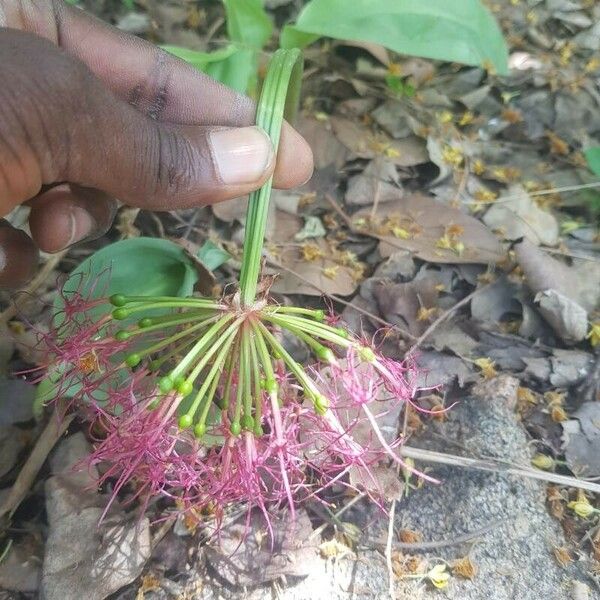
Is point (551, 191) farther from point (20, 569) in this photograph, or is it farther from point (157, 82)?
point (20, 569)

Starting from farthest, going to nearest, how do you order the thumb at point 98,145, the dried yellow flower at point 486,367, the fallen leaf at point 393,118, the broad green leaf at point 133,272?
the fallen leaf at point 393,118
the dried yellow flower at point 486,367
the broad green leaf at point 133,272
the thumb at point 98,145

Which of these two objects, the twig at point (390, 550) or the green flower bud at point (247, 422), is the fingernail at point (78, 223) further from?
the twig at point (390, 550)

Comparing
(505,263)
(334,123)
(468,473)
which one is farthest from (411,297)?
(334,123)

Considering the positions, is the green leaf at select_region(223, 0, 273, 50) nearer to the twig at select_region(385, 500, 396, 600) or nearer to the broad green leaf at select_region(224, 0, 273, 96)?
the broad green leaf at select_region(224, 0, 273, 96)

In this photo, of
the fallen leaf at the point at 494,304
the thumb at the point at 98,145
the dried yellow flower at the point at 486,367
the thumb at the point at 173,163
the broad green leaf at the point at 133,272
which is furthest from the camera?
the fallen leaf at the point at 494,304

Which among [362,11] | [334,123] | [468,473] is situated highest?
[362,11]

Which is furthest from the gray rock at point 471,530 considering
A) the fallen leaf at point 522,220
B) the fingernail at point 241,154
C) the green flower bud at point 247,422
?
the fingernail at point 241,154

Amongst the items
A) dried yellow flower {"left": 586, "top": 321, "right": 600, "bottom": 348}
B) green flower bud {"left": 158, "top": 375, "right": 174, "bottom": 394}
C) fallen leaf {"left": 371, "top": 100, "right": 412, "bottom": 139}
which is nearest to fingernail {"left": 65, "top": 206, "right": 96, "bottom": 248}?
green flower bud {"left": 158, "top": 375, "right": 174, "bottom": 394}

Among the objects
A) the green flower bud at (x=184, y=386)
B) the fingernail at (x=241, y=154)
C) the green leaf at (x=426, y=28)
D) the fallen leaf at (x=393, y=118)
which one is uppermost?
the green leaf at (x=426, y=28)

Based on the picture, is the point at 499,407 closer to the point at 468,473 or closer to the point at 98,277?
the point at 468,473
